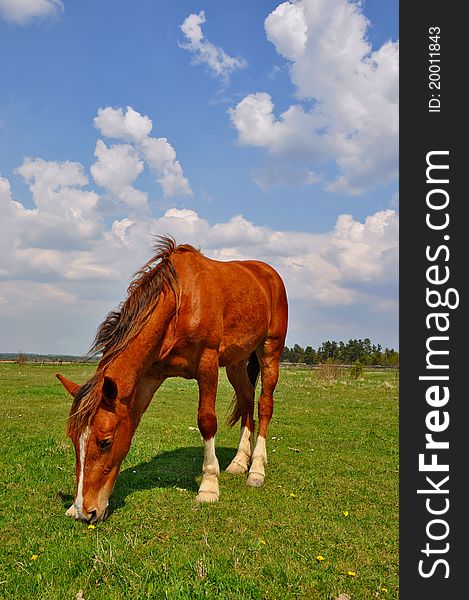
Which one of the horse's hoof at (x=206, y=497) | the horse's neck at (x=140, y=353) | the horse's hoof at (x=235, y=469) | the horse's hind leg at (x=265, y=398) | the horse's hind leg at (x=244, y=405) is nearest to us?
the horse's neck at (x=140, y=353)

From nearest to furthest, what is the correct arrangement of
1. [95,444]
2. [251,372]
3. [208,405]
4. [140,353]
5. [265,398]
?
[95,444] → [140,353] → [208,405] → [265,398] → [251,372]

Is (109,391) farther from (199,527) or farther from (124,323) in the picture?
(199,527)

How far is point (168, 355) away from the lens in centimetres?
592

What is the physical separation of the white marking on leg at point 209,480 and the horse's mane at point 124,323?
180 centimetres

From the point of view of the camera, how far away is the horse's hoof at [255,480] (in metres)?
6.45

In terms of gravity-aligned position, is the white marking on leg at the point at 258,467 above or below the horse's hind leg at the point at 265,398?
below

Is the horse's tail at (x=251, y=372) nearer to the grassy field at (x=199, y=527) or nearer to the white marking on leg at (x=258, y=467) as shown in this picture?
the grassy field at (x=199, y=527)

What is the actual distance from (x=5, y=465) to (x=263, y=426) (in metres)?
4.01

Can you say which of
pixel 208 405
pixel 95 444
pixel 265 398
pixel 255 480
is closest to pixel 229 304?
pixel 208 405

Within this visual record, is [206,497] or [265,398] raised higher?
[265,398]

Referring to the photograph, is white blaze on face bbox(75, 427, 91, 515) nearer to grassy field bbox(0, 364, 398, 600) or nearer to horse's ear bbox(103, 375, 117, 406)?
grassy field bbox(0, 364, 398, 600)

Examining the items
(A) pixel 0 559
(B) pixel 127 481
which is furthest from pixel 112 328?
(A) pixel 0 559

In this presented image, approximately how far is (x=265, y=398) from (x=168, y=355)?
2.51 metres

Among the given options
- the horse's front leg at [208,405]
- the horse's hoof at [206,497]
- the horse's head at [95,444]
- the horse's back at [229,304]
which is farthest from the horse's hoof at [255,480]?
the horse's head at [95,444]
